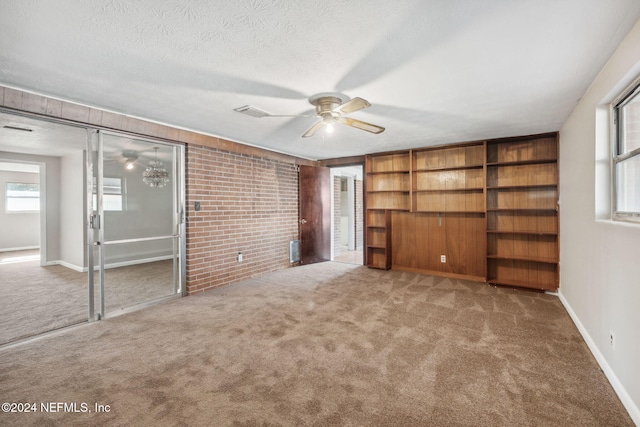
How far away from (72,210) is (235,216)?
13.2ft

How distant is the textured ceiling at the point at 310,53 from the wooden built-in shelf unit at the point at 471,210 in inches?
54.1

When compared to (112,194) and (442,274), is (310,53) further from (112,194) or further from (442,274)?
(112,194)

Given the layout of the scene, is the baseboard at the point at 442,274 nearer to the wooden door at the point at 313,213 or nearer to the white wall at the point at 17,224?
the wooden door at the point at 313,213

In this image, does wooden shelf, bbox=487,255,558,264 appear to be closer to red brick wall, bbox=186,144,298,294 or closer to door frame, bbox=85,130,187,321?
red brick wall, bbox=186,144,298,294

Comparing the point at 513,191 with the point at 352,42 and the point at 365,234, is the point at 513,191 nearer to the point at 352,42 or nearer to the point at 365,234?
the point at 365,234

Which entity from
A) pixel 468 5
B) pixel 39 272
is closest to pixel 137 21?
pixel 468 5

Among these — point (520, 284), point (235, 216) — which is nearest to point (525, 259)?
point (520, 284)

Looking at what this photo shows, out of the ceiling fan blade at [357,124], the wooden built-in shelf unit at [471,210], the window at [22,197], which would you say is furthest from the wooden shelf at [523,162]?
the window at [22,197]

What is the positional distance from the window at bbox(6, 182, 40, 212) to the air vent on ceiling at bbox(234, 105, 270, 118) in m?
8.75

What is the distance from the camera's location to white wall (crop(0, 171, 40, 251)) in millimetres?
7586

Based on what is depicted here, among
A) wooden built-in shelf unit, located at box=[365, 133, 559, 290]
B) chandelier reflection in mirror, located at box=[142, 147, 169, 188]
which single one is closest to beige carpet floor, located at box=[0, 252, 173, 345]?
chandelier reflection in mirror, located at box=[142, 147, 169, 188]

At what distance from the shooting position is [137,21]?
1.61 m

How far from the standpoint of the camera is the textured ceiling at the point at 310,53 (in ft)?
5.01

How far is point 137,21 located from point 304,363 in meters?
2.48
